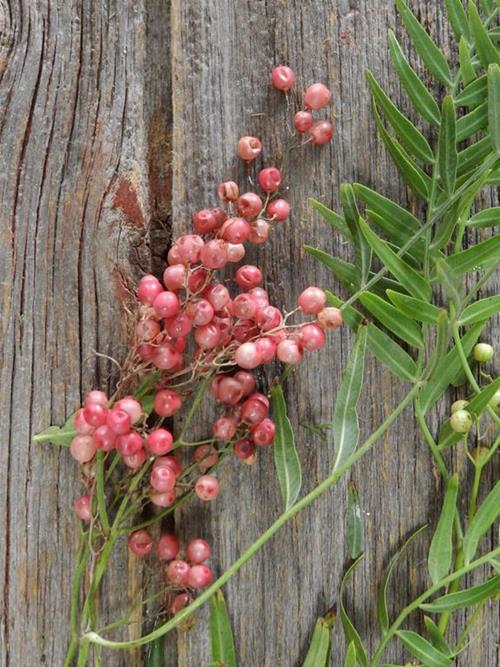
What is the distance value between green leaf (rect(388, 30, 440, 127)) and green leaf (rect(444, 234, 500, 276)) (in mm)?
176

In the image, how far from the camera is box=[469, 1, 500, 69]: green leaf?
3.05 feet

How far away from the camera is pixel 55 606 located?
0.98 m

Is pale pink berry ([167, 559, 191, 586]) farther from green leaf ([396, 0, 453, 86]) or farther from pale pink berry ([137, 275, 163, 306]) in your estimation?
green leaf ([396, 0, 453, 86])

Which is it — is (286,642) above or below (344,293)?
below

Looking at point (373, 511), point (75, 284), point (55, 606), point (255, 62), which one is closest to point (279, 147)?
point (255, 62)

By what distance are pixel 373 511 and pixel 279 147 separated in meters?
0.49

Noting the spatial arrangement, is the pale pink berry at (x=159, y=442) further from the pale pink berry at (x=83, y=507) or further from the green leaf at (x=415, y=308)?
the green leaf at (x=415, y=308)

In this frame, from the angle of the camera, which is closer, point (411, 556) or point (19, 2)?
point (19, 2)

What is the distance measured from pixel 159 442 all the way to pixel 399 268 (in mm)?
341

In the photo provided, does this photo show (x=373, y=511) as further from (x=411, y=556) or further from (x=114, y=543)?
(x=114, y=543)

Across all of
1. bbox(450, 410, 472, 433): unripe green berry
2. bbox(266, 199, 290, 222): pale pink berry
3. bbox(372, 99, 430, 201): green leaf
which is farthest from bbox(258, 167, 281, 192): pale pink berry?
bbox(450, 410, 472, 433): unripe green berry

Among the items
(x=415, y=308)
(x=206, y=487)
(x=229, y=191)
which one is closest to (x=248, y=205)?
(x=229, y=191)

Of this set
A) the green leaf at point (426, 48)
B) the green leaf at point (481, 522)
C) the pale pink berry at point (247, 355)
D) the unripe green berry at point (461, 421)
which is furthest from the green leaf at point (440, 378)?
the green leaf at point (426, 48)

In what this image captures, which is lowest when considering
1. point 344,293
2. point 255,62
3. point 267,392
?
point 267,392
